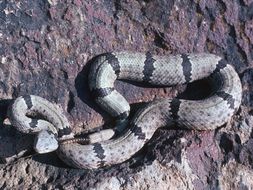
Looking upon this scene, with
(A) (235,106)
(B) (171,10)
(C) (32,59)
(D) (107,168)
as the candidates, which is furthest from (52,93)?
(A) (235,106)

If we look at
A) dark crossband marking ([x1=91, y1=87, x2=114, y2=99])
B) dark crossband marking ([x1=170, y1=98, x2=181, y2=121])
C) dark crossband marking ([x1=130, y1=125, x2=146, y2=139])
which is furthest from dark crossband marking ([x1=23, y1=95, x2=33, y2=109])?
dark crossband marking ([x1=170, y1=98, x2=181, y2=121])

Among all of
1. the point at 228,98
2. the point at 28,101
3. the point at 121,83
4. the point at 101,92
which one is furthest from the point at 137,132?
the point at 28,101

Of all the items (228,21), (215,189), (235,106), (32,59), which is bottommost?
(215,189)

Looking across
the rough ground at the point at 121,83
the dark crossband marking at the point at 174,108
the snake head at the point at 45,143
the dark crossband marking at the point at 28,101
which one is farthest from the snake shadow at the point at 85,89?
the dark crossband marking at the point at 174,108

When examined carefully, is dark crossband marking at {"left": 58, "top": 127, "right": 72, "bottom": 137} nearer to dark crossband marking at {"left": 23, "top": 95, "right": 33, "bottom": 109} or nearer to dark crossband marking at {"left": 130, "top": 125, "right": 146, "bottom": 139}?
dark crossband marking at {"left": 23, "top": 95, "right": 33, "bottom": 109}

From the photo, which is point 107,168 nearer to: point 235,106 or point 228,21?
point 235,106

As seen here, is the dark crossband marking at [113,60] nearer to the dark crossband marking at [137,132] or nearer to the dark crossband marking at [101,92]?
the dark crossband marking at [101,92]
